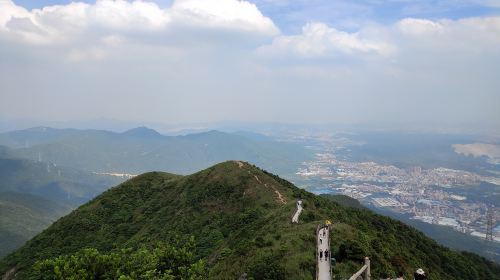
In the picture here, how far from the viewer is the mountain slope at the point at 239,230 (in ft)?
139

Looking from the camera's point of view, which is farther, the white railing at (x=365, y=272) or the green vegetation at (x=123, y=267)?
the green vegetation at (x=123, y=267)

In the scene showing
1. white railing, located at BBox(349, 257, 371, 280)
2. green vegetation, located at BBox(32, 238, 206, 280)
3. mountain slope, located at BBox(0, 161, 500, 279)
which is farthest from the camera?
mountain slope, located at BBox(0, 161, 500, 279)

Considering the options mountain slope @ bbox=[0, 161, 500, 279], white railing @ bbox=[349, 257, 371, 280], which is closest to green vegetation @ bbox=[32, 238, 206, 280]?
mountain slope @ bbox=[0, 161, 500, 279]

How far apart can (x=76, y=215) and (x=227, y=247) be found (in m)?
53.7

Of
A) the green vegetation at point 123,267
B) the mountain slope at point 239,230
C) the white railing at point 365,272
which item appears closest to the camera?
the white railing at point 365,272

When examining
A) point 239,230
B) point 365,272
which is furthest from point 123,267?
point 239,230

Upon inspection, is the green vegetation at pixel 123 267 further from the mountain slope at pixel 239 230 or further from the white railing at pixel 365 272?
the white railing at pixel 365 272

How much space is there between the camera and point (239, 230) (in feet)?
209

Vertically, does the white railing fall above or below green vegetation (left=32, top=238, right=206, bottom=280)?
above

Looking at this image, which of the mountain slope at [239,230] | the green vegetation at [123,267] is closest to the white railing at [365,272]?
the mountain slope at [239,230]

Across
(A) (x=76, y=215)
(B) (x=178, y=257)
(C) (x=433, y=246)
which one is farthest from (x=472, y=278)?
(A) (x=76, y=215)

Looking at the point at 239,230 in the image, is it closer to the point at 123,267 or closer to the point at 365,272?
the point at 123,267

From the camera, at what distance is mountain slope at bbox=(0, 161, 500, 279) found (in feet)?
139

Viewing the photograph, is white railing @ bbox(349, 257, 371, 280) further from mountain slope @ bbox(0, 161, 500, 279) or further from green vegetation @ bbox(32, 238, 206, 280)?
green vegetation @ bbox(32, 238, 206, 280)
